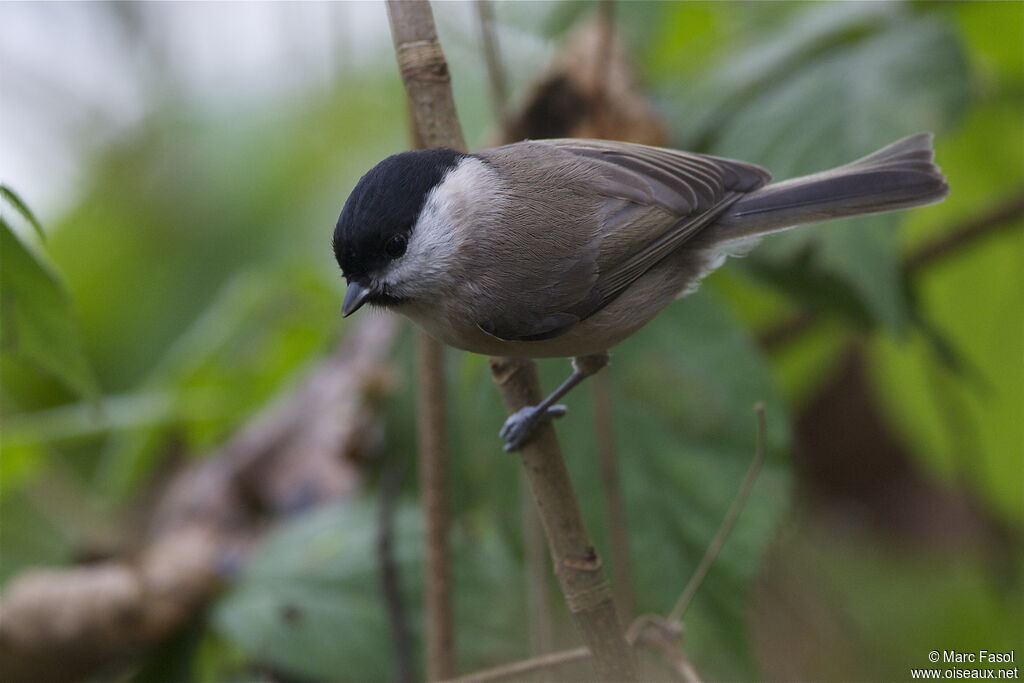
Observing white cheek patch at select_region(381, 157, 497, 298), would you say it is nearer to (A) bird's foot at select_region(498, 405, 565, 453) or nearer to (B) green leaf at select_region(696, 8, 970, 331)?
(A) bird's foot at select_region(498, 405, 565, 453)

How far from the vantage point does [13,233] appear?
4.00 feet

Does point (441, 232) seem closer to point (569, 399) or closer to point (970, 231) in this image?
point (569, 399)

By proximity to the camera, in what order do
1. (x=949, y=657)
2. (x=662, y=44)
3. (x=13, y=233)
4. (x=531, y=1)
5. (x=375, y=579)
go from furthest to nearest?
(x=662, y=44) → (x=531, y=1) → (x=949, y=657) → (x=375, y=579) → (x=13, y=233)

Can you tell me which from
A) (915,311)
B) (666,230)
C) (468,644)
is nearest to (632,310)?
(666,230)

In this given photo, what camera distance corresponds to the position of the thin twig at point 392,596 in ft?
5.91

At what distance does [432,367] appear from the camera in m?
1.67

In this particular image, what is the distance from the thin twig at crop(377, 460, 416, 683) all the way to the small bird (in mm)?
421

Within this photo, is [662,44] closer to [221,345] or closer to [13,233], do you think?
[221,345]

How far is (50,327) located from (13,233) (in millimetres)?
153

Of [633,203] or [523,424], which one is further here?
[633,203]

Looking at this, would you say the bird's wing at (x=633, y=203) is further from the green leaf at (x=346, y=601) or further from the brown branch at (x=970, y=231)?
the green leaf at (x=346, y=601)

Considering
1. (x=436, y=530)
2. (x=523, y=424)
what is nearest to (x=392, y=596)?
(x=436, y=530)

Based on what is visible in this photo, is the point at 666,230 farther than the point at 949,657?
No

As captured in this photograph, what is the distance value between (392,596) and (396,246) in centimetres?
70
